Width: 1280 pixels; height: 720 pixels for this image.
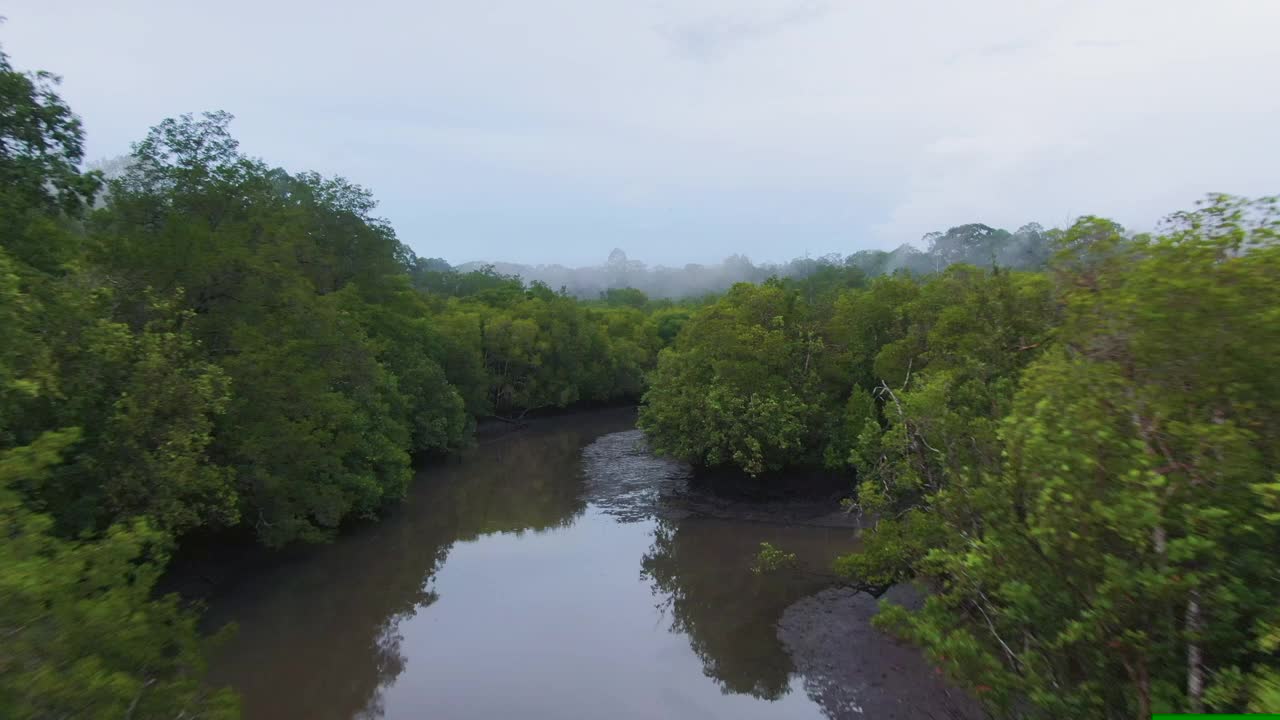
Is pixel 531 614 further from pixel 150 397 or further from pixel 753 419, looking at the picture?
pixel 753 419

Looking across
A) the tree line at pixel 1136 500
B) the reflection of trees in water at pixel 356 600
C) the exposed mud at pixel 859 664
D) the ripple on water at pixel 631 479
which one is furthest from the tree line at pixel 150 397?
the exposed mud at pixel 859 664

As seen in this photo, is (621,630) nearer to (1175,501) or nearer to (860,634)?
(860,634)

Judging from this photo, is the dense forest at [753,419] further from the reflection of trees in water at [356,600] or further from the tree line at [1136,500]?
the reflection of trees in water at [356,600]

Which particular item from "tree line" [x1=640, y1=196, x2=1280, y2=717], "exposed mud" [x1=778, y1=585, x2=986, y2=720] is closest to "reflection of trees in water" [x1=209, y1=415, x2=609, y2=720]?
"exposed mud" [x1=778, y1=585, x2=986, y2=720]

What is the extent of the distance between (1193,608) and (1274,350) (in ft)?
5.97

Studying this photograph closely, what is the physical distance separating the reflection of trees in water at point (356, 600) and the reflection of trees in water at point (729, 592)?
5.14 metres

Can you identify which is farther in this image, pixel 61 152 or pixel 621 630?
pixel 621 630

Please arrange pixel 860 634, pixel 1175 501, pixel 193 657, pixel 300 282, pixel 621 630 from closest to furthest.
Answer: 1. pixel 1175 501
2. pixel 193 657
3. pixel 860 634
4. pixel 621 630
5. pixel 300 282

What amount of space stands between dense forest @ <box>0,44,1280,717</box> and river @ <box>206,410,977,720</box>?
1.72 meters

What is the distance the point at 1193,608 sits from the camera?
456 centimetres

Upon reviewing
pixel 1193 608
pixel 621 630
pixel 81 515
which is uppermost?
pixel 1193 608

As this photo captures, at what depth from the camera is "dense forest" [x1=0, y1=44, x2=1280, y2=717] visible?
4812 mm

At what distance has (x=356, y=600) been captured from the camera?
55.0 ft

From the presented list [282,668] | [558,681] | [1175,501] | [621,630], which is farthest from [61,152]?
[1175,501]
